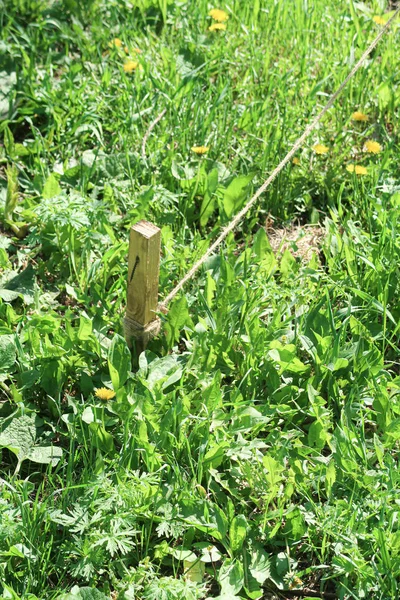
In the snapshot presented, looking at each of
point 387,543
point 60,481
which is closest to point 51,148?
point 60,481

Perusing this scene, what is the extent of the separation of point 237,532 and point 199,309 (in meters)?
0.85

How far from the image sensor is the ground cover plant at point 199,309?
2.14 meters

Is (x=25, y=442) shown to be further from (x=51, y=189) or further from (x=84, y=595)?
(x=51, y=189)

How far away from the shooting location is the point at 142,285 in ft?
8.10

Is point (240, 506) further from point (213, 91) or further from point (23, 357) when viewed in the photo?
point (213, 91)

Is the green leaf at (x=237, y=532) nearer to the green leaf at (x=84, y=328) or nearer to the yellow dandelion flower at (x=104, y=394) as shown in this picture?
the yellow dandelion flower at (x=104, y=394)

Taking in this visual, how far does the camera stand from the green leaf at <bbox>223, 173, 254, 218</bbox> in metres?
3.10

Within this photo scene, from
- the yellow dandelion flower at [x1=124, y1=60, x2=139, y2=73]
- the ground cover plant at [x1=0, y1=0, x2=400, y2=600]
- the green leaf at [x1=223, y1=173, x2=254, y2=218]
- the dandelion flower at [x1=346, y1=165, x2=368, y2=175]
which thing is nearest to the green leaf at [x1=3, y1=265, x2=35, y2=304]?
the ground cover plant at [x1=0, y1=0, x2=400, y2=600]

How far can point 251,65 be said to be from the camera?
12.3ft

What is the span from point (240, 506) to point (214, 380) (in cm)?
39

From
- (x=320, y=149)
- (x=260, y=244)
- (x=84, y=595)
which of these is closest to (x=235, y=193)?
(x=260, y=244)

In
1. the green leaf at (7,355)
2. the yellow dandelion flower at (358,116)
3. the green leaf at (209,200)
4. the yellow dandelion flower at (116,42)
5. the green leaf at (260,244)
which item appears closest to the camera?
the green leaf at (7,355)

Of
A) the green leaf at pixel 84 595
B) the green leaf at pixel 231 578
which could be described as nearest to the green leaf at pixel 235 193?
the green leaf at pixel 231 578

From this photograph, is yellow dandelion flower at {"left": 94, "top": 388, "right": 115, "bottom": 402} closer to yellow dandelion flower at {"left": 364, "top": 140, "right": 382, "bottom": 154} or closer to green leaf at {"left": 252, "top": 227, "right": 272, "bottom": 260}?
green leaf at {"left": 252, "top": 227, "right": 272, "bottom": 260}
